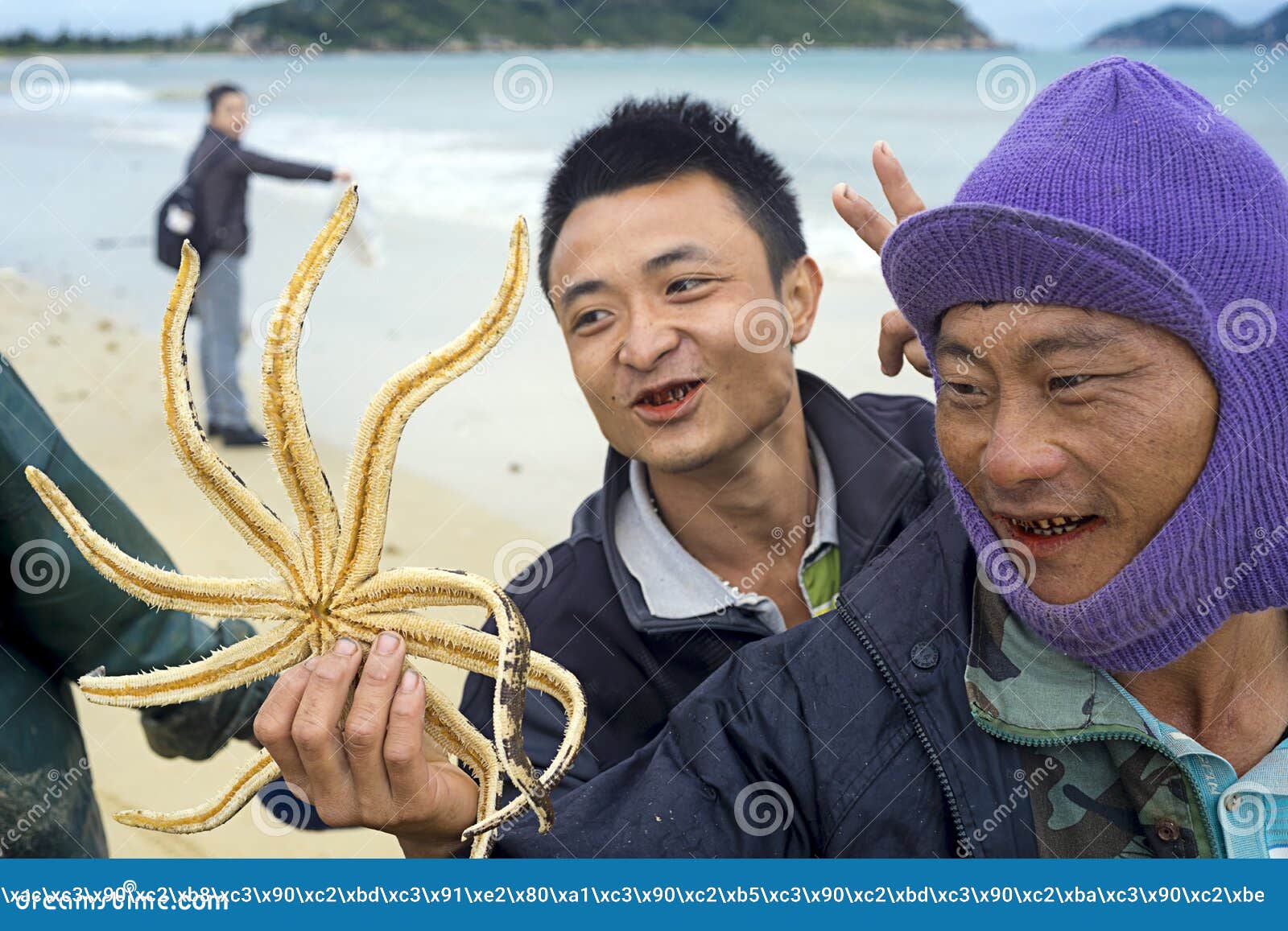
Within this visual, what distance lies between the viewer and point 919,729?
71.8 inches

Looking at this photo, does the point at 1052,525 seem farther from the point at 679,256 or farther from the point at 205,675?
the point at 205,675

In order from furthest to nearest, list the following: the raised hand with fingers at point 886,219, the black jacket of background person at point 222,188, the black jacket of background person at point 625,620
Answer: the black jacket of background person at point 222,188, the black jacket of background person at point 625,620, the raised hand with fingers at point 886,219

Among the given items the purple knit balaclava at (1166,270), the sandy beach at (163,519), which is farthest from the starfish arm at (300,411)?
the sandy beach at (163,519)

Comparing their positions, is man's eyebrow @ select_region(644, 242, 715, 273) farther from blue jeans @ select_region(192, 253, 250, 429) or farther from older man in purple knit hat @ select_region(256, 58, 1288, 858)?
blue jeans @ select_region(192, 253, 250, 429)

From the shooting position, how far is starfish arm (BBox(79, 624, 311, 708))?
1.97m

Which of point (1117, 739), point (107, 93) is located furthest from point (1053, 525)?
point (107, 93)

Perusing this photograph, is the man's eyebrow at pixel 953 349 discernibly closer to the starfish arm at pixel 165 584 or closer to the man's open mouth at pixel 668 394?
the man's open mouth at pixel 668 394

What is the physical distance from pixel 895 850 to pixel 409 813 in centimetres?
79

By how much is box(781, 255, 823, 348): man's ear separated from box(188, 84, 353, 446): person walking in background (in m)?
5.94

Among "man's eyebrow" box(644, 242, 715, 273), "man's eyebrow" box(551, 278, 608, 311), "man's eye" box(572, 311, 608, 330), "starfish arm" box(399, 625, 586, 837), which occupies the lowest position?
"starfish arm" box(399, 625, 586, 837)

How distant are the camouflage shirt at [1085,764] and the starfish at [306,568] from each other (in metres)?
0.69

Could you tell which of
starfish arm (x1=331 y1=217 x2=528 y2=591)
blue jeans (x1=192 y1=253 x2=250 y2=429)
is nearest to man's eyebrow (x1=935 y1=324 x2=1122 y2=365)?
starfish arm (x1=331 y1=217 x2=528 y2=591)

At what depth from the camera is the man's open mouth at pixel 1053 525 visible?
168 cm

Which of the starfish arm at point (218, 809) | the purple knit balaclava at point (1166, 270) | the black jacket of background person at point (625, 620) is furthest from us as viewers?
the black jacket of background person at point (625, 620)
